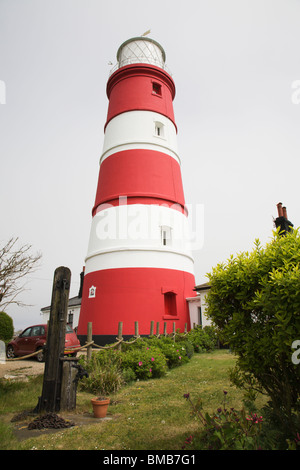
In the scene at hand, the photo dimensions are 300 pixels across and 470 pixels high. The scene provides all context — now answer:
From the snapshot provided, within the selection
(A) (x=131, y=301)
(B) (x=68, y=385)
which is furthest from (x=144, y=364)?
(A) (x=131, y=301)

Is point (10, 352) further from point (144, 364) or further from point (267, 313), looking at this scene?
point (267, 313)

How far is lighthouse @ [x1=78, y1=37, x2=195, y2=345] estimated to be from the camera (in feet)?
43.1

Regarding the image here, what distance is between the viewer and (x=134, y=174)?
1458 cm

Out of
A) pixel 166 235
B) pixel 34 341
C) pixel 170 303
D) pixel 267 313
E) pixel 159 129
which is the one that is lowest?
pixel 267 313

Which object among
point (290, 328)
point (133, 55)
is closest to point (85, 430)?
point (290, 328)

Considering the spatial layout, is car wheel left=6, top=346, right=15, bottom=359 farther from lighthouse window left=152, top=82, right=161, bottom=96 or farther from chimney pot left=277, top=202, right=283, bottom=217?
lighthouse window left=152, top=82, right=161, bottom=96

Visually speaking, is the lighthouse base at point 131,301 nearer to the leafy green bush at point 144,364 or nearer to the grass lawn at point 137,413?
the leafy green bush at point 144,364

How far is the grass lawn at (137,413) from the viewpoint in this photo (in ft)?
12.2

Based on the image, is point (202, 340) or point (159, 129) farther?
point (159, 129)

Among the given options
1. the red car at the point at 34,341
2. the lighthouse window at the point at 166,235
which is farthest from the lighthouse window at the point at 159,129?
the red car at the point at 34,341

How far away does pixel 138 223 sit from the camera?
550 inches

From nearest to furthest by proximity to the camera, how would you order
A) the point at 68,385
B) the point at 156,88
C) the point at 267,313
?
the point at 267,313, the point at 68,385, the point at 156,88

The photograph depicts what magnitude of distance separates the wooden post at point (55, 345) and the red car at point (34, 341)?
6523 mm

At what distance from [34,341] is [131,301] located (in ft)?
13.7
